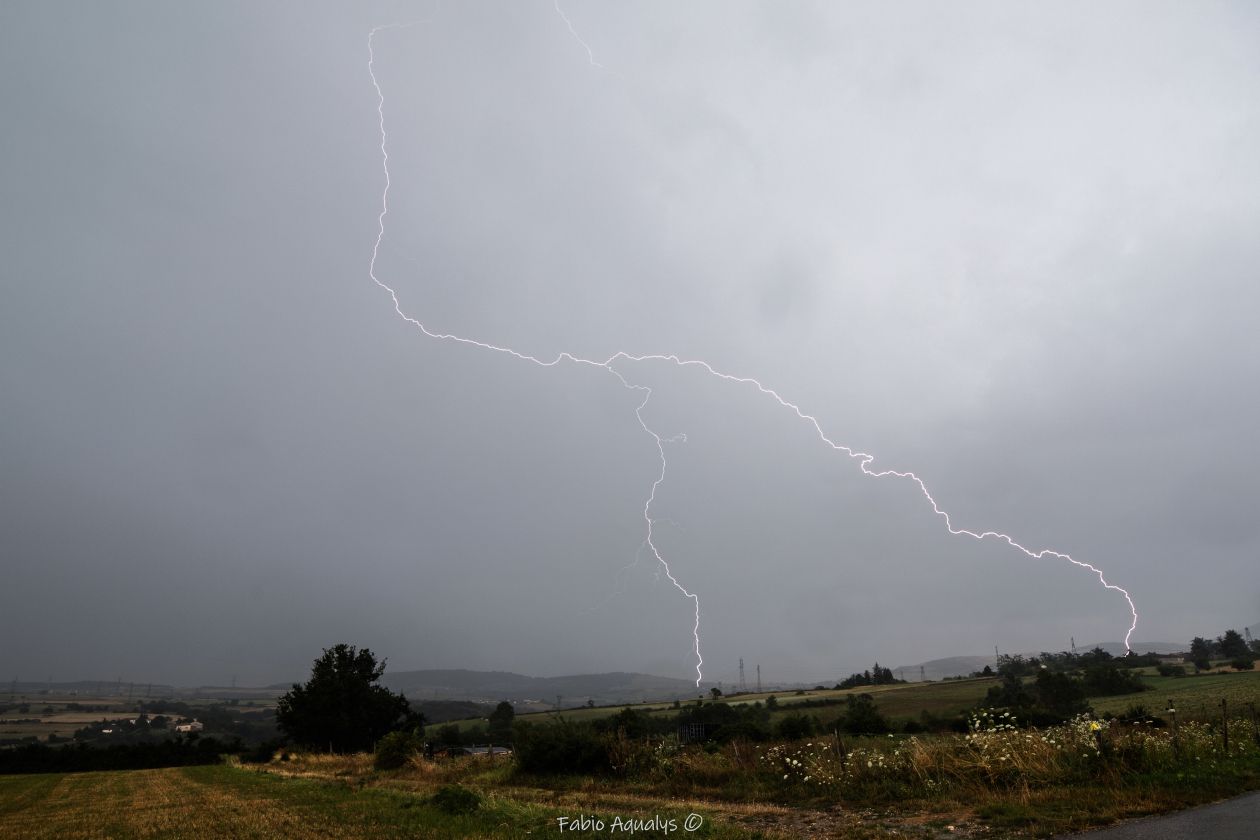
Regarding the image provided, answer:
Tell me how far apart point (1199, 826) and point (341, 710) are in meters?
46.1

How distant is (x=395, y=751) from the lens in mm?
25281

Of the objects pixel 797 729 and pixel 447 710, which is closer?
pixel 797 729

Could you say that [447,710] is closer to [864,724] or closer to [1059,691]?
[864,724]

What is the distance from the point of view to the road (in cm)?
673

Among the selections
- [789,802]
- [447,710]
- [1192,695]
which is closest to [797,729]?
[789,802]

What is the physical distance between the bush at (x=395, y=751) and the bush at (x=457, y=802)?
16.1 metres

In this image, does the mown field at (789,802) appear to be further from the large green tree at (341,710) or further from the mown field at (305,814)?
the large green tree at (341,710)

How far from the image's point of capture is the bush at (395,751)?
25141 millimetres

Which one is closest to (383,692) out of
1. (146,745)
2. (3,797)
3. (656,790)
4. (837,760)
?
(146,745)

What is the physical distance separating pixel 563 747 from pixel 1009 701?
5372 centimetres

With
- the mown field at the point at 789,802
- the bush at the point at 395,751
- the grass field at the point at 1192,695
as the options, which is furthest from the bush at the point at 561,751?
the grass field at the point at 1192,695

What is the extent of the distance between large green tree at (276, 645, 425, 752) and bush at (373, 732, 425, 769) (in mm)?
15906

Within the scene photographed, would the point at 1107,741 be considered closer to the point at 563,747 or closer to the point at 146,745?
the point at 563,747

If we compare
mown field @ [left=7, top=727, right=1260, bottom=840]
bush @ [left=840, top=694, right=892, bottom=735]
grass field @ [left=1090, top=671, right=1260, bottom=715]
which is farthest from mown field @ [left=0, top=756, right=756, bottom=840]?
bush @ [left=840, top=694, right=892, bottom=735]
